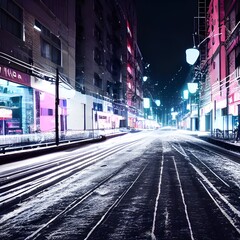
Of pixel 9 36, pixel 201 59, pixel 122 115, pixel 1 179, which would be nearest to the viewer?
pixel 1 179

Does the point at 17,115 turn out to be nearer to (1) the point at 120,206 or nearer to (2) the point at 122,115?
(1) the point at 120,206

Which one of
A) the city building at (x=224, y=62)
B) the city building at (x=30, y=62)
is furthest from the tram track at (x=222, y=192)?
the city building at (x=224, y=62)

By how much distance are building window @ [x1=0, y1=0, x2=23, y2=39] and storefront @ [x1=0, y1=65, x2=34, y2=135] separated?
164 inches

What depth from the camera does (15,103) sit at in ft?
94.7

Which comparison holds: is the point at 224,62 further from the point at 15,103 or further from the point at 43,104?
the point at 15,103

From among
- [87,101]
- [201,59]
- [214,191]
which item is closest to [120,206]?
[214,191]

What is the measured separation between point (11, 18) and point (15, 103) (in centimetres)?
764

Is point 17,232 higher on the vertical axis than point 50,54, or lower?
lower

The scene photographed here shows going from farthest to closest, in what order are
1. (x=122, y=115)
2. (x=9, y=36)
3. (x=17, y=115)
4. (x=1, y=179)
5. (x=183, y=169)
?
(x=122, y=115), (x=17, y=115), (x=9, y=36), (x=183, y=169), (x=1, y=179)

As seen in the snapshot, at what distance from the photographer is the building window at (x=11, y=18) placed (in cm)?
2627

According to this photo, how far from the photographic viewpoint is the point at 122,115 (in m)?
88.6

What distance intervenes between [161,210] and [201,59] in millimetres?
70522

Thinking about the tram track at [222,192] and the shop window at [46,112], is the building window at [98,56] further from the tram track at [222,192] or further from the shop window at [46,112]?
the tram track at [222,192]

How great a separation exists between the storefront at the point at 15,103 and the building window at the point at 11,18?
4.16 metres
